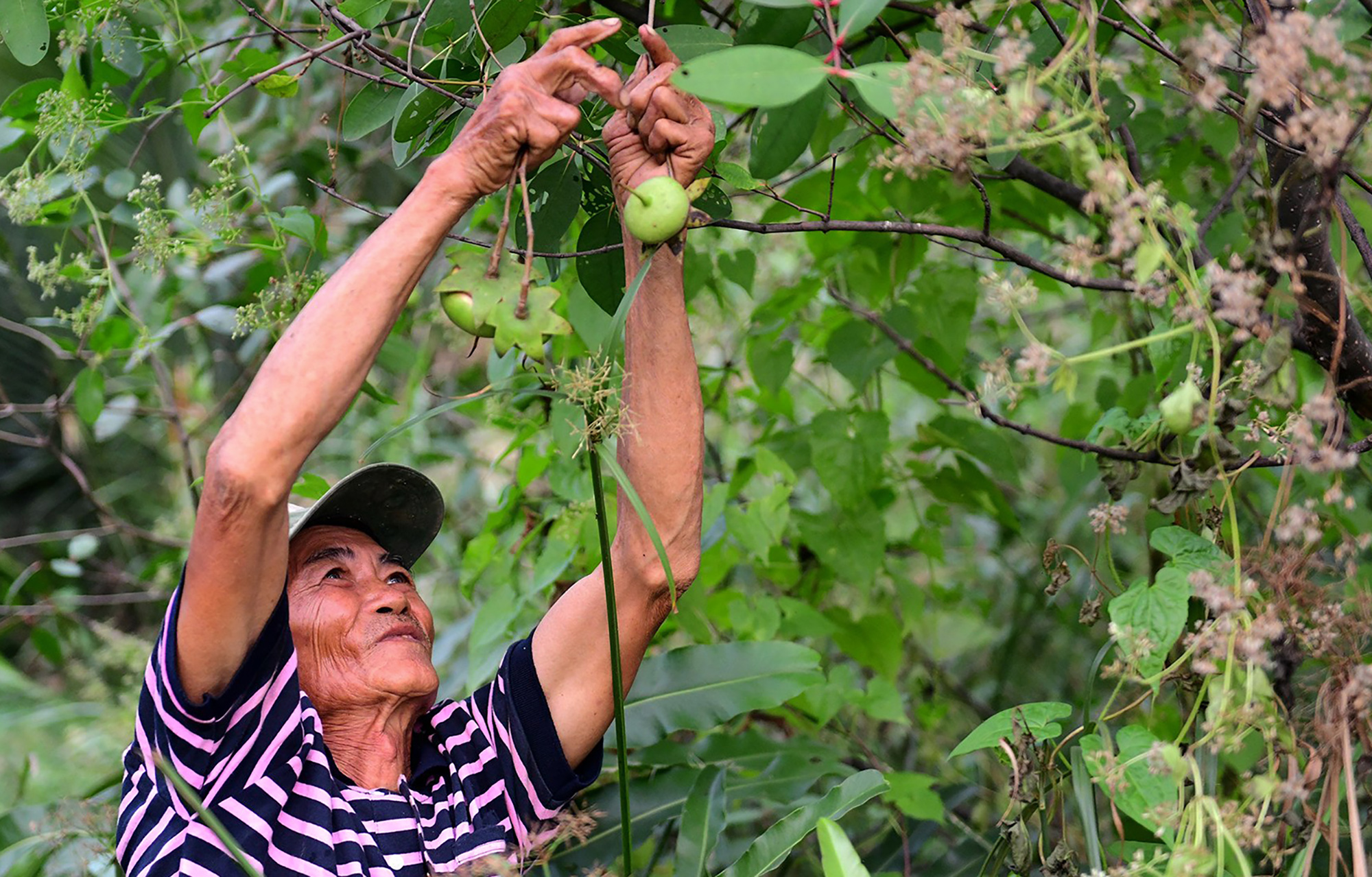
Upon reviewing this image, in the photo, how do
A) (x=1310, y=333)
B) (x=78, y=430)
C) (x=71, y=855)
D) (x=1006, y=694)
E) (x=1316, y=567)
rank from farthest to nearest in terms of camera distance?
(x=78, y=430), (x=1006, y=694), (x=71, y=855), (x=1310, y=333), (x=1316, y=567)

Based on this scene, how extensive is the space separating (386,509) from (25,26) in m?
0.77

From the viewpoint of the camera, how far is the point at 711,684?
203cm

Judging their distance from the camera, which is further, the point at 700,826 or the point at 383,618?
the point at 700,826

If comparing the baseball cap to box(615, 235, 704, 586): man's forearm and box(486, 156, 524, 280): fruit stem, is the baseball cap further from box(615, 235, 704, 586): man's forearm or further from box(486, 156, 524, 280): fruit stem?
box(486, 156, 524, 280): fruit stem

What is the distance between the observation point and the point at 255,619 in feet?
4.29

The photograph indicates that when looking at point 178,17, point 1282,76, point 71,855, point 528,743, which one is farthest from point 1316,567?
point 71,855

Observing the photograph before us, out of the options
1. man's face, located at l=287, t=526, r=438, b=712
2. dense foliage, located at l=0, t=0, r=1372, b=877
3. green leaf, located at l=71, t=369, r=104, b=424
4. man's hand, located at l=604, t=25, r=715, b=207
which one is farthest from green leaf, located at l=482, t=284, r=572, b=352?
green leaf, located at l=71, t=369, r=104, b=424

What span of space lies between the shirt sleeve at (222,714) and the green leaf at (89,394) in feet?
3.52

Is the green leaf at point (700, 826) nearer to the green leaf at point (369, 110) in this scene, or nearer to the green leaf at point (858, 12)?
the green leaf at point (369, 110)

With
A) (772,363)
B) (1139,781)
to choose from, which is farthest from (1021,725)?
(772,363)

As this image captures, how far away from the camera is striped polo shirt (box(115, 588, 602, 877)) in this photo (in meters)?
1.35

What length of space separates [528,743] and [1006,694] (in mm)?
1904

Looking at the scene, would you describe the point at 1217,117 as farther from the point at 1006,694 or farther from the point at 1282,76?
the point at 1006,694

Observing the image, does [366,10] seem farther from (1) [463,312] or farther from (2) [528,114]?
(1) [463,312]
